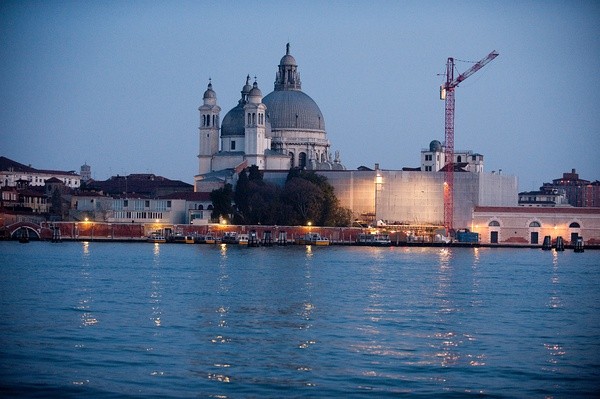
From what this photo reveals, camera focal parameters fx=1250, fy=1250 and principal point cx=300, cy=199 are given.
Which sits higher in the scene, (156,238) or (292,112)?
(292,112)

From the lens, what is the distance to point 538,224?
5638cm

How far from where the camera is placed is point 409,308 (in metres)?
20.4

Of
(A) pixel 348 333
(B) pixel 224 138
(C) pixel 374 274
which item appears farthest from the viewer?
(B) pixel 224 138

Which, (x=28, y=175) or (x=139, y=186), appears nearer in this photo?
(x=139, y=186)

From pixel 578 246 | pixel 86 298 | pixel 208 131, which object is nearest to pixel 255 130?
pixel 208 131

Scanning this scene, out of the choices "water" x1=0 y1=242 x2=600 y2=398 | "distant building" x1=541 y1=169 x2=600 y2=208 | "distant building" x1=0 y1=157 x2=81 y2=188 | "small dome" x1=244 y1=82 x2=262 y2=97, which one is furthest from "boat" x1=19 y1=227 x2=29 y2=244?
"distant building" x1=541 y1=169 x2=600 y2=208

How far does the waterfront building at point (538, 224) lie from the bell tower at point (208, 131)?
51.5 feet

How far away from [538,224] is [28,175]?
130ft

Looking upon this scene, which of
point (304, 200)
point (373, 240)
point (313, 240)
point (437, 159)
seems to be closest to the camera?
point (313, 240)

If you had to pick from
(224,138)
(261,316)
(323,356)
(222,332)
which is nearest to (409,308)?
(261,316)

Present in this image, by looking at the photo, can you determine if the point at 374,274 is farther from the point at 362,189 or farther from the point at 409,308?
the point at 362,189

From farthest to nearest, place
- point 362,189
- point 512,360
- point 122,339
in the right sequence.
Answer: point 362,189 < point 122,339 < point 512,360

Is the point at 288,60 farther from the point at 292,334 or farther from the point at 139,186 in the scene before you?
the point at 292,334

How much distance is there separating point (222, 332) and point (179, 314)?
7.52 ft
